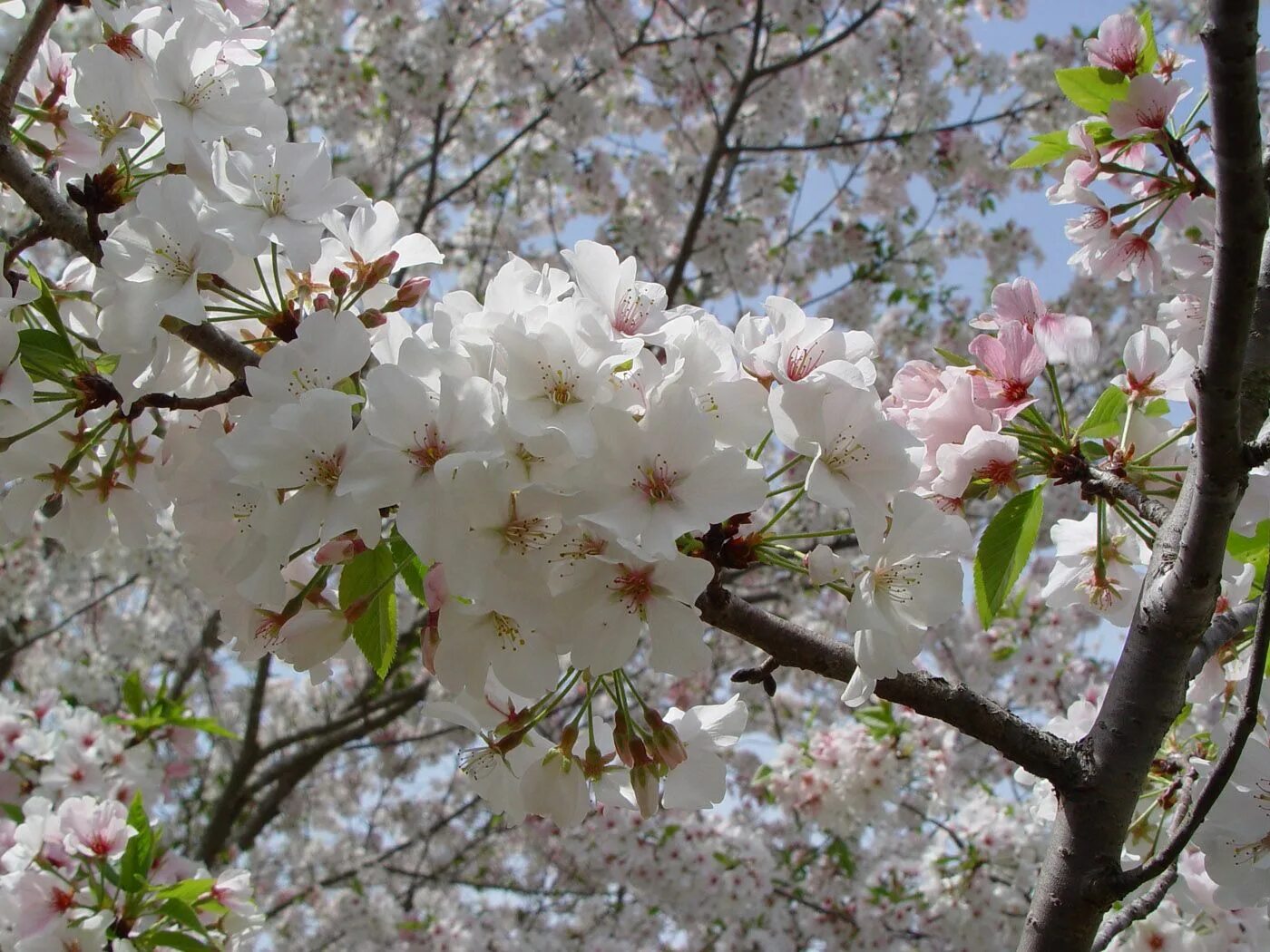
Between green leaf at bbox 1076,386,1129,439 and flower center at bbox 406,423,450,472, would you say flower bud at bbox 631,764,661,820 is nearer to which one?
flower center at bbox 406,423,450,472

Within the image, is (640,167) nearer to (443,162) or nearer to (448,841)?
(443,162)

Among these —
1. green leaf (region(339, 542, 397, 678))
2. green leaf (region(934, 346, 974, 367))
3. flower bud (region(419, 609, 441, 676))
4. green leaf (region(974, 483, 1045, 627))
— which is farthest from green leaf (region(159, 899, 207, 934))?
green leaf (region(934, 346, 974, 367))

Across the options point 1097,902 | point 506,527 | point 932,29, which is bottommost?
point 1097,902

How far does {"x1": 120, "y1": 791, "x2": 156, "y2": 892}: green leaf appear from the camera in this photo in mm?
2055

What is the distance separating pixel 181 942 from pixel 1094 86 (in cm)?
238

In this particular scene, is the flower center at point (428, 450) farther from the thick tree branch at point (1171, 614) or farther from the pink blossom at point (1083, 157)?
the pink blossom at point (1083, 157)

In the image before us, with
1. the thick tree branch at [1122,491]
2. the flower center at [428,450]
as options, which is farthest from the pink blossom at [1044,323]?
the flower center at [428,450]

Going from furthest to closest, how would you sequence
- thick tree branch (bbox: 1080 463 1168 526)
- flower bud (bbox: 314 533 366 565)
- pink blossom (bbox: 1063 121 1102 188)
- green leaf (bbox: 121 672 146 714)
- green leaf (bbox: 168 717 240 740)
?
1. green leaf (bbox: 121 672 146 714)
2. green leaf (bbox: 168 717 240 740)
3. pink blossom (bbox: 1063 121 1102 188)
4. thick tree branch (bbox: 1080 463 1168 526)
5. flower bud (bbox: 314 533 366 565)

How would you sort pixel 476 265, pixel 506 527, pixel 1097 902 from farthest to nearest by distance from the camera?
pixel 476 265
pixel 1097 902
pixel 506 527

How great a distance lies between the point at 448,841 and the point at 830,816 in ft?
16.5

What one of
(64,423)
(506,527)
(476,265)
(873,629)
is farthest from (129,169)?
(476,265)

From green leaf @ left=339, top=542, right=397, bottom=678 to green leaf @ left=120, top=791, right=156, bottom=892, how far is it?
1.31 meters

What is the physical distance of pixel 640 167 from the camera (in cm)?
764

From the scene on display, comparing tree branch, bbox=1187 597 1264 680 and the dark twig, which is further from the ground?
tree branch, bbox=1187 597 1264 680
